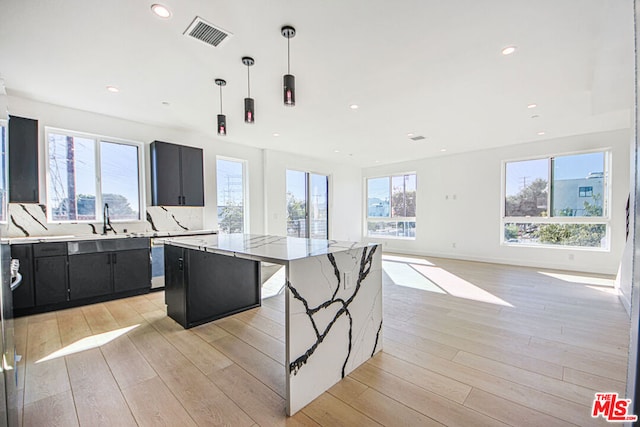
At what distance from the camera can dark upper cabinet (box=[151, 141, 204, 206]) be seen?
425 centimetres

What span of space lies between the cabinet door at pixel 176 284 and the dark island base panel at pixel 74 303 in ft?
4.09

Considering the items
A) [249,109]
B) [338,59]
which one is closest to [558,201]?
[338,59]

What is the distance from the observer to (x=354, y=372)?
203 centimetres

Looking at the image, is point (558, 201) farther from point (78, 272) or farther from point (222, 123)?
point (78, 272)

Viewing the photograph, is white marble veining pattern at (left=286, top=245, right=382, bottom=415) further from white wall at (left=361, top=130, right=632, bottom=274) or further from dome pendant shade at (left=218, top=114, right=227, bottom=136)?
white wall at (left=361, top=130, right=632, bottom=274)

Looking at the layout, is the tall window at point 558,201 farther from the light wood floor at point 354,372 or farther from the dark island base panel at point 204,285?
the dark island base panel at point 204,285

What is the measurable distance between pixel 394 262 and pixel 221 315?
431cm

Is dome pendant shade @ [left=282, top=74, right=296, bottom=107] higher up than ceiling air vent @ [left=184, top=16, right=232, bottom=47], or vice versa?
ceiling air vent @ [left=184, top=16, right=232, bottom=47]

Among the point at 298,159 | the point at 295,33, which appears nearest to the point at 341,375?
the point at 295,33

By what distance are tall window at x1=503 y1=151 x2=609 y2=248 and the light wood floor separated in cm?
249

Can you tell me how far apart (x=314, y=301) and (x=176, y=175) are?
3764mm

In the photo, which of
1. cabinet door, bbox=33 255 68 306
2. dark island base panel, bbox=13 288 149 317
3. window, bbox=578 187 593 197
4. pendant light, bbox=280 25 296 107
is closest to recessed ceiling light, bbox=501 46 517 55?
pendant light, bbox=280 25 296 107

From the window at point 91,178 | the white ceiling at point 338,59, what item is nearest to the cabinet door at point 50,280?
the window at point 91,178

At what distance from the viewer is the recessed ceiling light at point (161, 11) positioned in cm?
190
